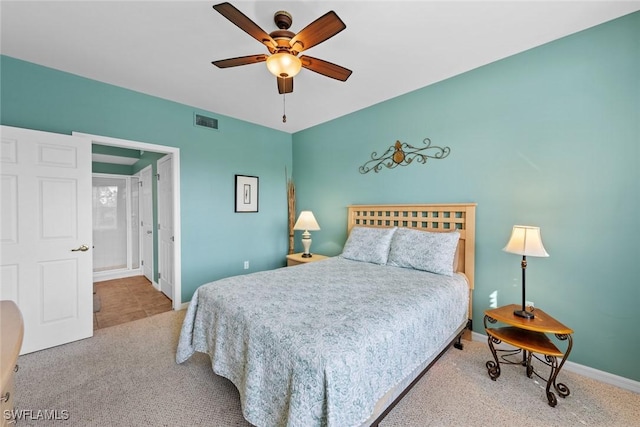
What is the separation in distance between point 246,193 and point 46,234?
2.31 m

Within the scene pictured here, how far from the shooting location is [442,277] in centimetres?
244

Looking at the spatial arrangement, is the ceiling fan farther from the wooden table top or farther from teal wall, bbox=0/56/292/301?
the wooden table top

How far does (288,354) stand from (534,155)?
2.66 meters

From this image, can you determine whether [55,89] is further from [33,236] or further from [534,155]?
[534,155]

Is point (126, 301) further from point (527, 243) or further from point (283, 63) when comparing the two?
point (527, 243)

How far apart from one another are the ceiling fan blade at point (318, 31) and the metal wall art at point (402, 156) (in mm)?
1911

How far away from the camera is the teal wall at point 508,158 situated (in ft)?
6.61

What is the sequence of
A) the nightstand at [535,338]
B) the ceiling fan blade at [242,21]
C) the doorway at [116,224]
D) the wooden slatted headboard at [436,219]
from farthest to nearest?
1. the doorway at [116,224]
2. the wooden slatted headboard at [436,219]
3. the nightstand at [535,338]
4. the ceiling fan blade at [242,21]

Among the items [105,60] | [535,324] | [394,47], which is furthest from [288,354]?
[105,60]

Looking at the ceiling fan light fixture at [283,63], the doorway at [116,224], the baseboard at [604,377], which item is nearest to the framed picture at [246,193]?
the ceiling fan light fixture at [283,63]

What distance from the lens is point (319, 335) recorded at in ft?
4.46

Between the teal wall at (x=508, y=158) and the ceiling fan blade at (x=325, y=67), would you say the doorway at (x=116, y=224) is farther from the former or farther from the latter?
the ceiling fan blade at (x=325, y=67)

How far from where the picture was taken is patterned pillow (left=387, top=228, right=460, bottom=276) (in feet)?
8.35

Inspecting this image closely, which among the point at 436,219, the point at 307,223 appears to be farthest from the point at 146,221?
the point at 436,219
